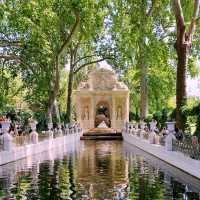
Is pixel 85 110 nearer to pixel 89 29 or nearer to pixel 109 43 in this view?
pixel 109 43

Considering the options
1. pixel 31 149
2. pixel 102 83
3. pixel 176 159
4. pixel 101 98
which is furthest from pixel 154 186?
pixel 101 98

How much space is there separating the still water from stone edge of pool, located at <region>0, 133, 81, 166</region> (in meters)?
0.62

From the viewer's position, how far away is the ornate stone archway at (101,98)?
51688 millimetres

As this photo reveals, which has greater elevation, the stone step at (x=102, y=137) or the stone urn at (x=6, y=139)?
the stone urn at (x=6, y=139)

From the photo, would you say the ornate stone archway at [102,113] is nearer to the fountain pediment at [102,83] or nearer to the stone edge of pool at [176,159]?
the fountain pediment at [102,83]

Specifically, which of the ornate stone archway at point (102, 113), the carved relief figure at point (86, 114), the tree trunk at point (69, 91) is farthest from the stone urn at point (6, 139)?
the ornate stone archway at point (102, 113)

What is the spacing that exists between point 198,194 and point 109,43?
3215 centimetres

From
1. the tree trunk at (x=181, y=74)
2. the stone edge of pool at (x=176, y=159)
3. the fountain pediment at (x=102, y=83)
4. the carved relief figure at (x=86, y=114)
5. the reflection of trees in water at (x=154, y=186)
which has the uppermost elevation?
the fountain pediment at (x=102, y=83)

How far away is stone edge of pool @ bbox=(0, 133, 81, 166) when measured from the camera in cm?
1940

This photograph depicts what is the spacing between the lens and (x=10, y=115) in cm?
3522

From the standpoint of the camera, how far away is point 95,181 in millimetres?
13562

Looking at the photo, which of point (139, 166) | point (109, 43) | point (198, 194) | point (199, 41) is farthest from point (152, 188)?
point (109, 43)

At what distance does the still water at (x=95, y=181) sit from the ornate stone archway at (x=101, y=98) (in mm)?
32512

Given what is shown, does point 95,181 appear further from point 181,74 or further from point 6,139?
point 181,74
